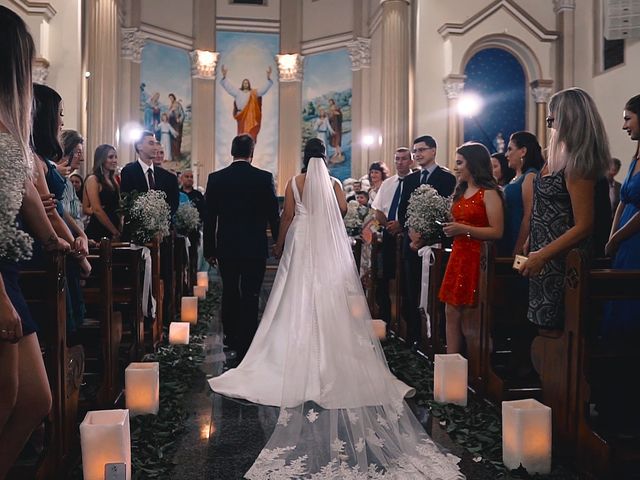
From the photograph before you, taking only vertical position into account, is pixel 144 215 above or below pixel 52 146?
below

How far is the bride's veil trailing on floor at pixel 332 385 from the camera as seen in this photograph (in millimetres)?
3055

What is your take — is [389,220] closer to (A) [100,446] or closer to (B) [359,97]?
(A) [100,446]

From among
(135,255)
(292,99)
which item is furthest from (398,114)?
(135,255)

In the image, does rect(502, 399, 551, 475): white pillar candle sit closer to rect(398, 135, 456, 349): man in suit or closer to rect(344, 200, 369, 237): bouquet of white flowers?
rect(398, 135, 456, 349): man in suit

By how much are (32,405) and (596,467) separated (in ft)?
7.80

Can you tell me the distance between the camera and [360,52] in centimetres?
1677

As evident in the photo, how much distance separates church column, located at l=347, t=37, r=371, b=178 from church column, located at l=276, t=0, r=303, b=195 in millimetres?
1579

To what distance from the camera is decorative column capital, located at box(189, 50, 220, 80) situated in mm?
17219

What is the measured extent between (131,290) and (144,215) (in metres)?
0.82

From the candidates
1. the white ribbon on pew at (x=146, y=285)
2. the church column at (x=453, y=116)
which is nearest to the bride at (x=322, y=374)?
the white ribbon on pew at (x=146, y=285)

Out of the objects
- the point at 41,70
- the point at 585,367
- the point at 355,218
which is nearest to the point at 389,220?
the point at 355,218

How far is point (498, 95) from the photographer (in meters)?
12.0

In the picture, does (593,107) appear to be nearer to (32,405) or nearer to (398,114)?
(32,405)

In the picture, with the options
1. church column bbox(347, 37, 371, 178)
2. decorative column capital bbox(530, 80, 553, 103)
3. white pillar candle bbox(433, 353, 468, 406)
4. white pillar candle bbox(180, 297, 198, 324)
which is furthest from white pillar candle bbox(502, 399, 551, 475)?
church column bbox(347, 37, 371, 178)
